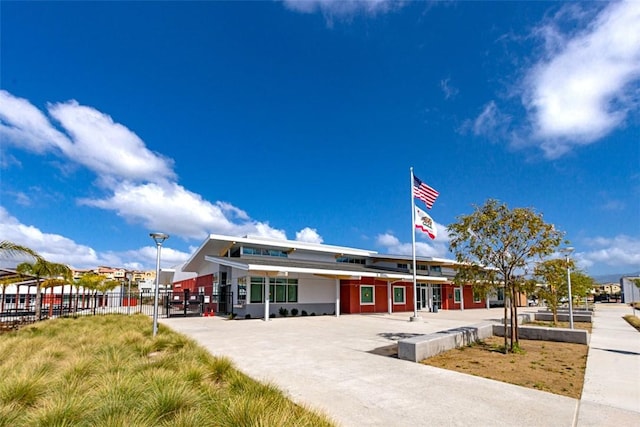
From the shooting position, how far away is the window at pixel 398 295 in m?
29.4

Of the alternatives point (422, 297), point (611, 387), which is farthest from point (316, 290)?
point (611, 387)

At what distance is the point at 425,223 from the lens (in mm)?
23203

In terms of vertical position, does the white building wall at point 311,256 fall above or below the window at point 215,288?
above

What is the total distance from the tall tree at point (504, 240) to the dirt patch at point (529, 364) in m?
0.74

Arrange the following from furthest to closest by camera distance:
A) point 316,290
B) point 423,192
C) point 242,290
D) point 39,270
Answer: point 316,290
point 242,290
point 423,192
point 39,270

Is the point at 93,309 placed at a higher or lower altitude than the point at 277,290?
lower

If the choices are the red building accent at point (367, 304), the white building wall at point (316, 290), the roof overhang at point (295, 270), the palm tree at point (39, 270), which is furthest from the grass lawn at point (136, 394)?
the red building accent at point (367, 304)

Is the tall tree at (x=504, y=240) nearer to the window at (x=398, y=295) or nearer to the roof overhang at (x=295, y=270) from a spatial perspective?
the roof overhang at (x=295, y=270)

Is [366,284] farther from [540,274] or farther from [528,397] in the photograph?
[528,397]

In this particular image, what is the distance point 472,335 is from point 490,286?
206cm

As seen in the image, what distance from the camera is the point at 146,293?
48.7m

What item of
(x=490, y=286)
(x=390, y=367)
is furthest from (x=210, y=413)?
(x=490, y=286)

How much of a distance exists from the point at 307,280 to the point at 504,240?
53.0 feet

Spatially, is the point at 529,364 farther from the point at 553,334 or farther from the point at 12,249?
the point at 12,249
